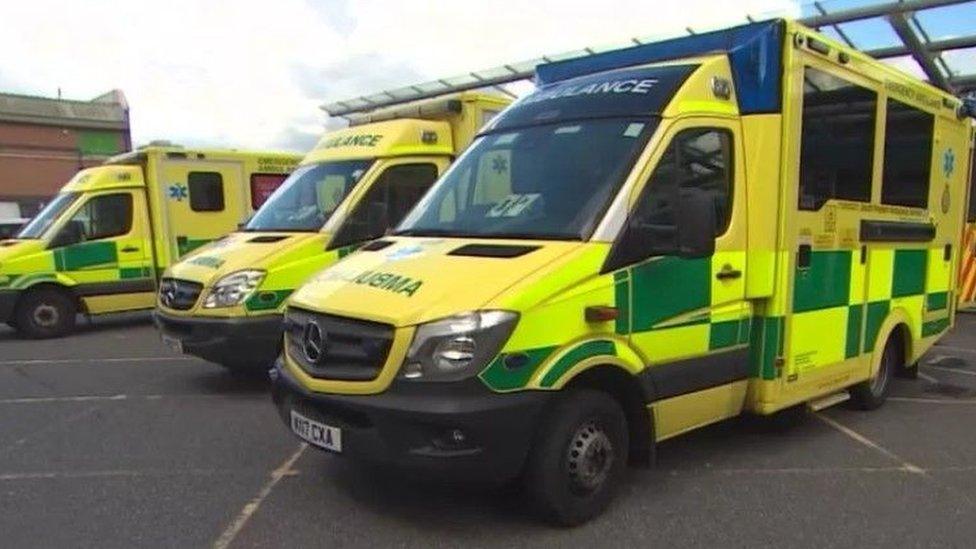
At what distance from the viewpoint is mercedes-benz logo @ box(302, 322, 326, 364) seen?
4.01m

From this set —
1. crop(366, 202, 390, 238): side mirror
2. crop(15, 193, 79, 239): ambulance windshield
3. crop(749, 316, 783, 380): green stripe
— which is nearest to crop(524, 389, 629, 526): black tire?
crop(749, 316, 783, 380): green stripe

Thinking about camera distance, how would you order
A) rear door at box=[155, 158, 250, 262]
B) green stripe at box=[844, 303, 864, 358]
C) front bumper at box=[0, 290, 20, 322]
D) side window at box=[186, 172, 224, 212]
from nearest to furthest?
1. green stripe at box=[844, 303, 864, 358]
2. front bumper at box=[0, 290, 20, 322]
3. rear door at box=[155, 158, 250, 262]
4. side window at box=[186, 172, 224, 212]

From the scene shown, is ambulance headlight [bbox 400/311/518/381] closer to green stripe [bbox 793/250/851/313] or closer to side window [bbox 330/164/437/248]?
green stripe [bbox 793/250/851/313]

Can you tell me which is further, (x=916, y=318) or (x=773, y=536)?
(x=916, y=318)

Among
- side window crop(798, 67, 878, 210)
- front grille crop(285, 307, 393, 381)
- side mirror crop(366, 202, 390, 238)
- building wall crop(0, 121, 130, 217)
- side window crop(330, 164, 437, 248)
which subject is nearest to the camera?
front grille crop(285, 307, 393, 381)

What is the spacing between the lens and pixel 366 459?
377 cm

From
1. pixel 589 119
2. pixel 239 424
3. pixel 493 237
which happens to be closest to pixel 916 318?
pixel 589 119

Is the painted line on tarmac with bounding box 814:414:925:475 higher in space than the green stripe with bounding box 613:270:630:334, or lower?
lower

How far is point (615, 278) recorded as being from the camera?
4.00 meters

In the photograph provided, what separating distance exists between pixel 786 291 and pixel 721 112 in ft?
3.96

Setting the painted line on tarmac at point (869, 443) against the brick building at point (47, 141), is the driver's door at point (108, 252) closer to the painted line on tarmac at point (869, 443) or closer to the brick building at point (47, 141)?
the painted line on tarmac at point (869, 443)

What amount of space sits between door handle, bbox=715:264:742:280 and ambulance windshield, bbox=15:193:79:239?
9692 millimetres

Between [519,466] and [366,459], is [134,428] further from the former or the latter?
[519,466]

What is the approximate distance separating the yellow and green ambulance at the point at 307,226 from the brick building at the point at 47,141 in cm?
4532
